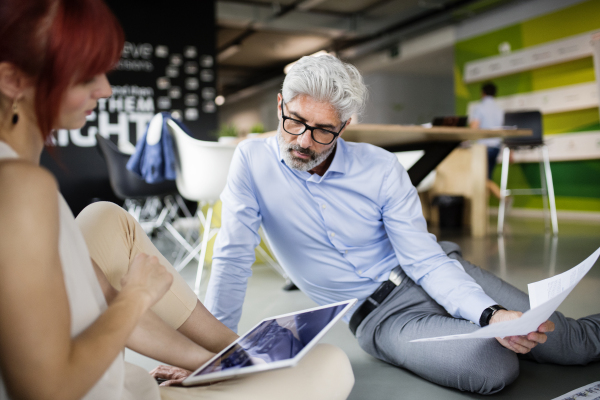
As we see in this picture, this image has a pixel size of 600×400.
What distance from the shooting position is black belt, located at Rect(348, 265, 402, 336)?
4.67 ft

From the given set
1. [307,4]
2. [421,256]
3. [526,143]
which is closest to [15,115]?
[421,256]

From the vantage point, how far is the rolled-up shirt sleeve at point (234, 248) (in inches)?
51.0

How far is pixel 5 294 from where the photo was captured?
1.62 feet

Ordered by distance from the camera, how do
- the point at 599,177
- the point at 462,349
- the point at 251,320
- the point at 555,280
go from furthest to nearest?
the point at 599,177 < the point at 251,320 < the point at 462,349 < the point at 555,280

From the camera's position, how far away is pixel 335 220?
1.40 metres

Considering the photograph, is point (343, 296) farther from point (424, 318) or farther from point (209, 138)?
point (209, 138)

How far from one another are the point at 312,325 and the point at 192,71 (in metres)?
6.19

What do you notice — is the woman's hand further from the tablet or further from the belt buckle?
the belt buckle

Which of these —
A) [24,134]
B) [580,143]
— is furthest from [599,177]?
[24,134]

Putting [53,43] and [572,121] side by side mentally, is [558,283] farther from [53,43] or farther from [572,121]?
[572,121]

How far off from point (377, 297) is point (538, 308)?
0.61 m

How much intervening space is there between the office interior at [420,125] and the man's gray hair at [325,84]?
78cm

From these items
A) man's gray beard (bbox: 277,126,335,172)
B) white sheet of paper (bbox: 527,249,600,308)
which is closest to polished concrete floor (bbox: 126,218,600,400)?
white sheet of paper (bbox: 527,249,600,308)

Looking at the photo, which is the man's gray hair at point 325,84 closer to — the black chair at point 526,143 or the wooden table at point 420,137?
the wooden table at point 420,137
